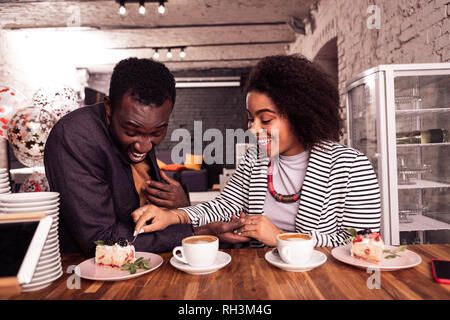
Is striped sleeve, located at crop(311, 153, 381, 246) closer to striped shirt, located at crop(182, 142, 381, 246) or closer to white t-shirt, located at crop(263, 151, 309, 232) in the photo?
striped shirt, located at crop(182, 142, 381, 246)

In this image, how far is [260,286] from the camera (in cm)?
82

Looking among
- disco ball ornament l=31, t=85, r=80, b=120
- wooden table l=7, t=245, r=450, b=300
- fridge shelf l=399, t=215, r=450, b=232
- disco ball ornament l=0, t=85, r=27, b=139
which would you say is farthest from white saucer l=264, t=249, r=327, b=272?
disco ball ornament l=0, t=85, r=27, b=139

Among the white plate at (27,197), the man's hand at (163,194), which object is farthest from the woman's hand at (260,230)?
the white plate at (27,197)

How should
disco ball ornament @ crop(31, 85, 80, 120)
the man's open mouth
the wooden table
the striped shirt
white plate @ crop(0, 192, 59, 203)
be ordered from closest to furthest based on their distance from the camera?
the wooden table < white plate @ crop(0, 192, 59, 203) < the man's open mouth < the striped shirt < disco ball ornament @ crop(31, 85, 80, 120)

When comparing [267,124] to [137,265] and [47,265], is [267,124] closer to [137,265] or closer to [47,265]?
[137,265]

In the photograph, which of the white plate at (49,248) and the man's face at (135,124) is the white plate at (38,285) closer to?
the white plate at (49,248)

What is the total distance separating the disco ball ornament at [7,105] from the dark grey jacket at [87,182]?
6.75 feet

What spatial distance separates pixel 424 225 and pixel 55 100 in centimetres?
302

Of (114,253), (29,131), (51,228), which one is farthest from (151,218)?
(29,131)

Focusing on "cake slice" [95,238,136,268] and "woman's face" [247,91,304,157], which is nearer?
"cake slice" [95,238,136,268]

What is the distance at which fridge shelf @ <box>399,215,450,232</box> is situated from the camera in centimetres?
239

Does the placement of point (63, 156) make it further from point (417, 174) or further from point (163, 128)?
point (417, 174)

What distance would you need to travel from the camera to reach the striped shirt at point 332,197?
1.37 metres

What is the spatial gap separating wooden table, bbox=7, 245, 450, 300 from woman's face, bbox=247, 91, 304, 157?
25.7 inches
